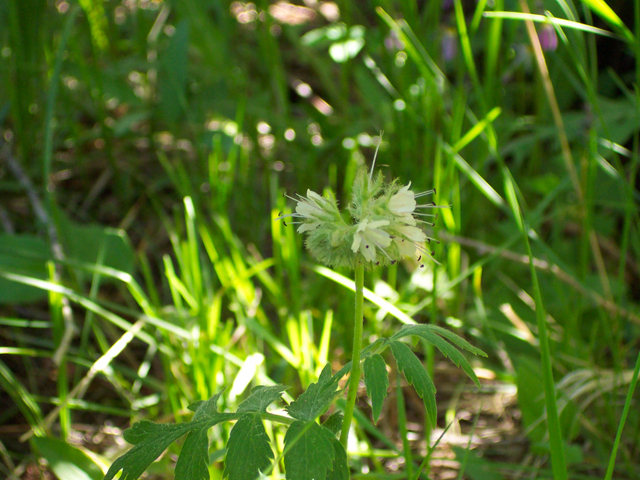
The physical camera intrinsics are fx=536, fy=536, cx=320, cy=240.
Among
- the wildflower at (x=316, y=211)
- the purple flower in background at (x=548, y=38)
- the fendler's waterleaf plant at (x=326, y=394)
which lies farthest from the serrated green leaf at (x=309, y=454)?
the purple flower in background at (x=548, y=38)

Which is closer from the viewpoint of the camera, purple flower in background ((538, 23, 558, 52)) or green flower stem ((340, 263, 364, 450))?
green flower stem ((340, 263, 364, 450))

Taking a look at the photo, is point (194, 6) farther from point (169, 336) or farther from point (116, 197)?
point (169, 336)

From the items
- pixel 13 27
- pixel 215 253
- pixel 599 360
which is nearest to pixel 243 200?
pixel 215 253

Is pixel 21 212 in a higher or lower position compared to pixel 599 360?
higher

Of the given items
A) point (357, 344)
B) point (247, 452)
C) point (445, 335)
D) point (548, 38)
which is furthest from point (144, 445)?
point (548, 38)

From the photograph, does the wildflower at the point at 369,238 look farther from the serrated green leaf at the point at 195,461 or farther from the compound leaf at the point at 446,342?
the serrated green leaf at the point at 195,461

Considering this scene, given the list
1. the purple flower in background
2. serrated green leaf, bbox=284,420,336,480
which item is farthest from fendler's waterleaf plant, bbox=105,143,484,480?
the purple flower in background

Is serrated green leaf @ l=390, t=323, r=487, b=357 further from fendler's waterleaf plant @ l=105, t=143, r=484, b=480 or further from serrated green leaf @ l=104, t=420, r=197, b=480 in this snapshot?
serrated green leaf @ l=104, t=420, r=197, b=480
